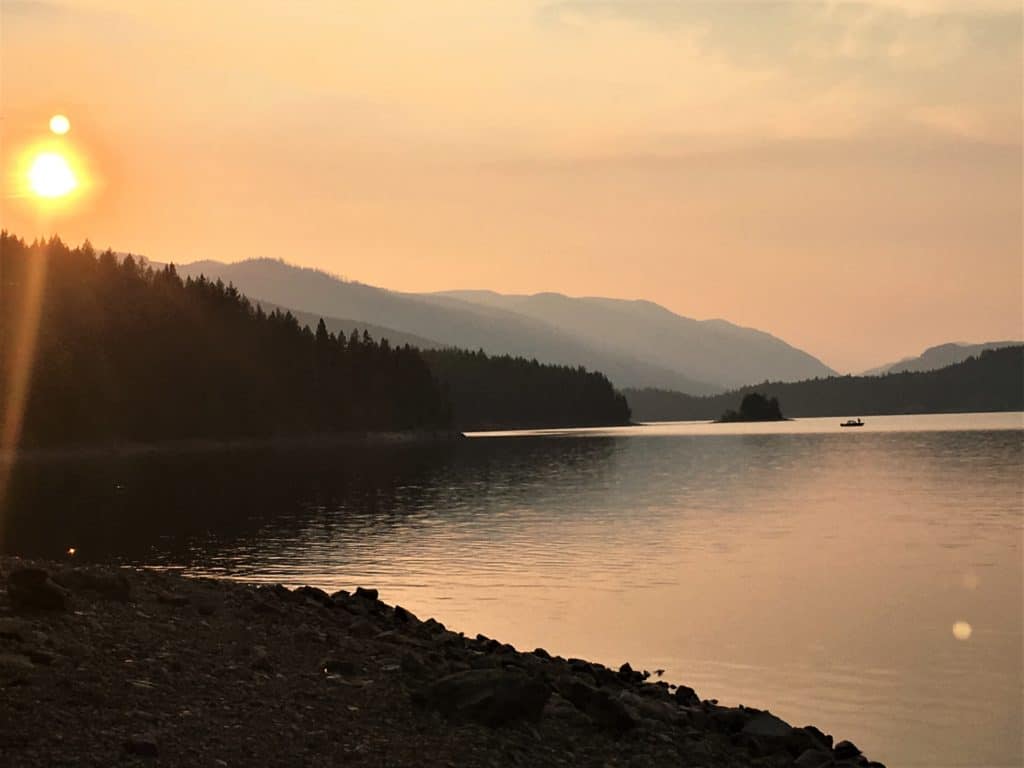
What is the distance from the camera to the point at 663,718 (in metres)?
25.4

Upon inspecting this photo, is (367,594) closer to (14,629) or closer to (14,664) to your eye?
(14,629)

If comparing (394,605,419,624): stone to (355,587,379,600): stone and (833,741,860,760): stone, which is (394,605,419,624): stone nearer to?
(355,587,379,600): stone

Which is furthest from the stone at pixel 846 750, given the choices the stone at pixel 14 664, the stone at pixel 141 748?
the stone at pixel 14 664

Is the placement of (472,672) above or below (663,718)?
above

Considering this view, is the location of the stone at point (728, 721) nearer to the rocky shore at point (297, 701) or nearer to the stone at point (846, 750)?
the rocky shore at point (297, 701)

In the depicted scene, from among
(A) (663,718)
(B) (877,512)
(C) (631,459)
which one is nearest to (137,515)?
(B) (877,512)

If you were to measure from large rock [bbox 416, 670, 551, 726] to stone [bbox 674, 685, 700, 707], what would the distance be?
280 inches

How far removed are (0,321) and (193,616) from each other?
17000cm

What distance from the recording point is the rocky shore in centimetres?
1917

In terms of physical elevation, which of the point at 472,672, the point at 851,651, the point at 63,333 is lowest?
the point at 851,651

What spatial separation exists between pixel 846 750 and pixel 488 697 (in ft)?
27.9

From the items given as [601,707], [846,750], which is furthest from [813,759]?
[601,707]

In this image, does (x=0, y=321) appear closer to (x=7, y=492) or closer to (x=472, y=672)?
(x=7, y=492)

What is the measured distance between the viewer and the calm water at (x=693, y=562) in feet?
107
